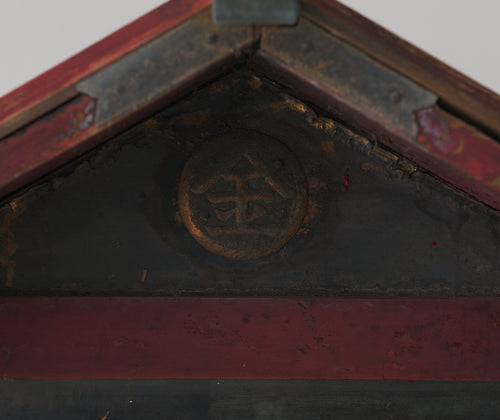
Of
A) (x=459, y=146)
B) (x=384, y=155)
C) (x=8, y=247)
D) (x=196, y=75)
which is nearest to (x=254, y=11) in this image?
(x=196, y=75)

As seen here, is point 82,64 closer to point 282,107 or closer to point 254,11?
point 254,11

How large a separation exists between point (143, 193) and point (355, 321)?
994 millimetres

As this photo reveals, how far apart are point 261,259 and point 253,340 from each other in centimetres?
32

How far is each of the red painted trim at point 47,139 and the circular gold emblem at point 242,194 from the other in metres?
0.58

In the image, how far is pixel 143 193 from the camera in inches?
80.9

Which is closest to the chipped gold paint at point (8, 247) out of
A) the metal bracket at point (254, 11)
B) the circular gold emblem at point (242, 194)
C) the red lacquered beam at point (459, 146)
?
the circular gold emblem at point (242, 194)

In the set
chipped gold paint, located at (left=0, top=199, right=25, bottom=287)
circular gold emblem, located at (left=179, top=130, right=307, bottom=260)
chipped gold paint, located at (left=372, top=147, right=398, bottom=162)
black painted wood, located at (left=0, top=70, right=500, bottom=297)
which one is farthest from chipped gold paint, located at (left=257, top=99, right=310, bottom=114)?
chipped gold paint, located at (left=0, top=199, right=25, bottom=287)

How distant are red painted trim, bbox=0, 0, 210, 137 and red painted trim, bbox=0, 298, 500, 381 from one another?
0.82 metres

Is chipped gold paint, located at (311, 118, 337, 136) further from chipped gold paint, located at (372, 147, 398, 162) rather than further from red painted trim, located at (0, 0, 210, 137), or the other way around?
red painted trim, located at (0, 0, 210, 137)

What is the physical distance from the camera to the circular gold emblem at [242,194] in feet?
6.50

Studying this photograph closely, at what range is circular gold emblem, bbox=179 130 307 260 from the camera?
198 cm

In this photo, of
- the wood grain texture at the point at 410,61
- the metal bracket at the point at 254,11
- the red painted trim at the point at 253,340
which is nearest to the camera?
the metal bracket at the point at 254,11

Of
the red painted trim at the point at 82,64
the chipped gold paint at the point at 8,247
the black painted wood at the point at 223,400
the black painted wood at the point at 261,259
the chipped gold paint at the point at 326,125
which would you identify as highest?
the red painted trim at the point at 82,64

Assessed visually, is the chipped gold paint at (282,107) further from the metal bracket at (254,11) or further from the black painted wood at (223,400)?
the black painted wood at (223,400)
